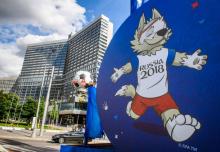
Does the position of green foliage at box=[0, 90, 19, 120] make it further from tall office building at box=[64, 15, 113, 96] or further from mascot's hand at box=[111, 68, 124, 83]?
tall office building at box=[64, 15, 113, 96]

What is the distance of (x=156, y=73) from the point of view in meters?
10.1

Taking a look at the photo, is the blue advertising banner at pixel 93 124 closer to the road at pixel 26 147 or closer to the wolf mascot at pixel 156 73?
the wolf mascot at pixel 156 73

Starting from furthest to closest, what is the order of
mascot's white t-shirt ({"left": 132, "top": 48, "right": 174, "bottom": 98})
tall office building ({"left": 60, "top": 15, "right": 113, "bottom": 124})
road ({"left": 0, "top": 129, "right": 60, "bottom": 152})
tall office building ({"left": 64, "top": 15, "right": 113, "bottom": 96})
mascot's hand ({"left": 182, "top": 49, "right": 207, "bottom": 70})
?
1. tall office building ({"left": 64, "top": 15, "right": 113, "bottom": 96})
2. tall office building ({"left": 60, "top": 15, "right": 113, "bottom": 124})
3. road ({"left": 0, "top": 129, "right": 60, "bottom": 152})
4. mascot's white t-shirt ({"left": 132, "top": 48, "right": 174, "bottom": 98})
5. mascot's hand ({"left": 182, "top": 49, "right": 207, "bottom": 70})

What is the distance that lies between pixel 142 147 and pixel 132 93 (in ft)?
7.03

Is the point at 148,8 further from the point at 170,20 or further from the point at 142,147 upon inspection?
the point at 142,147

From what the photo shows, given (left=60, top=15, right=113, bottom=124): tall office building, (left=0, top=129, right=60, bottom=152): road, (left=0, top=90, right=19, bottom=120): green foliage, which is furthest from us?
(left=60, top=15, right=113, bottom=124): tall office building

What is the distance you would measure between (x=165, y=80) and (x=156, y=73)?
0.62 meters

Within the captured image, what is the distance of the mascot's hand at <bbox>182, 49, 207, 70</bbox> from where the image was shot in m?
8.39

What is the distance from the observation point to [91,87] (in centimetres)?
1600

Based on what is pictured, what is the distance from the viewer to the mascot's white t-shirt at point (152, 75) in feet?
31.9

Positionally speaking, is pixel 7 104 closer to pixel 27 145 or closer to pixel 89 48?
pixel 27 145

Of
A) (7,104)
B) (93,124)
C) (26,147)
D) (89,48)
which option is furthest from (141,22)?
(89,48)

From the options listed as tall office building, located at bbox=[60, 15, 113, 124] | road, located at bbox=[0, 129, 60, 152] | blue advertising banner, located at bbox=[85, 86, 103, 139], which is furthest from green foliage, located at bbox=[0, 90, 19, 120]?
tall office building, located at bbox=[60, 15, 113, 124]

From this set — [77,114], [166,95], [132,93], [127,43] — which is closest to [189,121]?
[166,95]
